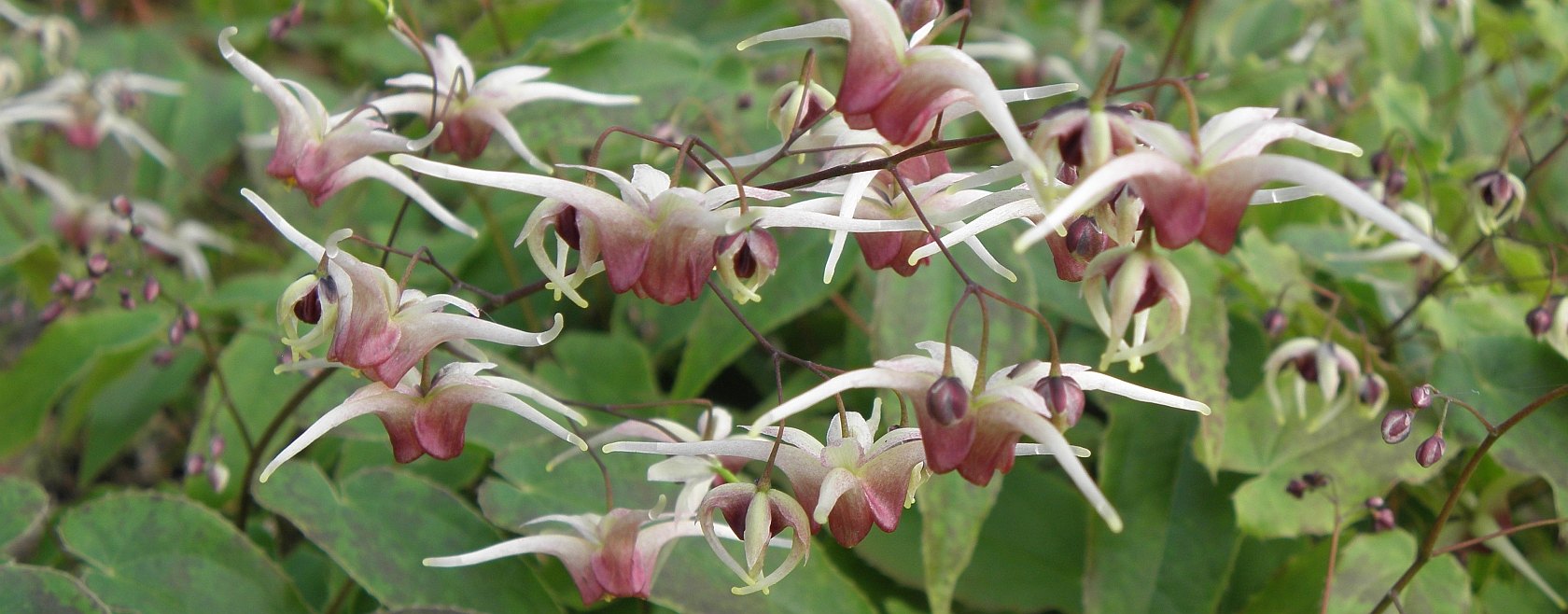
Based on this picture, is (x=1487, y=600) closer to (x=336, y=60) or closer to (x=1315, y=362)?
(x=1315, y=362)

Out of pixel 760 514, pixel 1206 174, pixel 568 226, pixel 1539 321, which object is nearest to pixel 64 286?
pixel 568 226

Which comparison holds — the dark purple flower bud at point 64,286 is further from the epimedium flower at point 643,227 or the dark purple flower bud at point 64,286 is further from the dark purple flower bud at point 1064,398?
the dark purple flower bud at point 1064,398

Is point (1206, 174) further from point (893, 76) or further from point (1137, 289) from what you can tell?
point (893, 76)

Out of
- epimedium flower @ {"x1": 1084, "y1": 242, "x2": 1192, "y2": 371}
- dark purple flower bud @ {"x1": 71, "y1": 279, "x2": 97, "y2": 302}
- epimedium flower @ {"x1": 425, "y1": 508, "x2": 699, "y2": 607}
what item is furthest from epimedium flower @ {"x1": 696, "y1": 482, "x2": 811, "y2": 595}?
dark purple flower bud @ {"x1": 71, "y1": 279, "x2": 97, "y2": 302}

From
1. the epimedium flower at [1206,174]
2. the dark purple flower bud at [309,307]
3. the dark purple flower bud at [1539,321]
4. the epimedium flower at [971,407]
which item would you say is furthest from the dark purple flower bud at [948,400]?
the dark purple flower bud at [1539,321]

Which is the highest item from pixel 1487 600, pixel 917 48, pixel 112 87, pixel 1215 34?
pixel 917 48

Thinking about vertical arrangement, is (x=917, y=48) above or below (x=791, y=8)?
above

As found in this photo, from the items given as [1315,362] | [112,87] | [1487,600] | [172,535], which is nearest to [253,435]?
[172,535]
